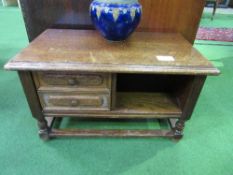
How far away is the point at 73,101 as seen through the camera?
0.88m

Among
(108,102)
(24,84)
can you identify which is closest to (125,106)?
(108,102)

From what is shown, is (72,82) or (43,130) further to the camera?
(43,130)

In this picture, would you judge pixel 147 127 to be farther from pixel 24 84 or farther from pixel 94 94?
pixel 24 84

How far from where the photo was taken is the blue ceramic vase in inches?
31.4

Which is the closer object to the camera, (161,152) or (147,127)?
(161,152)

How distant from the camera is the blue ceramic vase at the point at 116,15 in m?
0.80

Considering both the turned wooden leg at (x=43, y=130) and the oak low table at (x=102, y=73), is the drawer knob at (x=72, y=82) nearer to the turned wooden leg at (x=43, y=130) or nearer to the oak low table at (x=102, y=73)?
the oak low table at (x=102, y=73)

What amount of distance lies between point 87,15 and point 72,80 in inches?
19.2

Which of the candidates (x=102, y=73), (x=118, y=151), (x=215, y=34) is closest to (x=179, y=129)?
(x=118, y=151)

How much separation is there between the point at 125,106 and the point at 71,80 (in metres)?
0.35

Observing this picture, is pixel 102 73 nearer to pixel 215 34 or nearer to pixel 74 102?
pixel 74 102

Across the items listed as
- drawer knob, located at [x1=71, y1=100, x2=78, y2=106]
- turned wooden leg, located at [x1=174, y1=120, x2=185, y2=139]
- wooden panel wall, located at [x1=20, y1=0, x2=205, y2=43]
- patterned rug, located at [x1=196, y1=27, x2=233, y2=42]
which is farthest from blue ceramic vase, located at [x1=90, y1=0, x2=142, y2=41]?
patterned rug, located at [x1=196, y1=27, x2=233, y2=42]

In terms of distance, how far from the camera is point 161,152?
3.39 ft

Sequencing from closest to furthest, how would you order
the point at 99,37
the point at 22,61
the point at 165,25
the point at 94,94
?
the point at 22,61 → the point at 94,94 → the point at 99,37 → the point at 165,25
